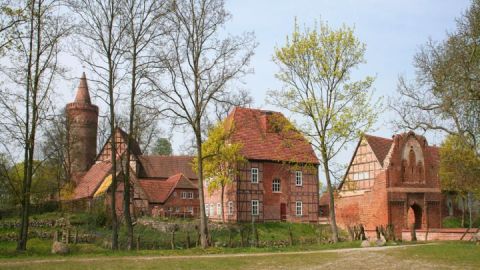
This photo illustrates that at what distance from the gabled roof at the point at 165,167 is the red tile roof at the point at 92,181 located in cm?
613

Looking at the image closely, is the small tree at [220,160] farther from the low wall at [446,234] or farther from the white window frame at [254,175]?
the low wall at [446,234]

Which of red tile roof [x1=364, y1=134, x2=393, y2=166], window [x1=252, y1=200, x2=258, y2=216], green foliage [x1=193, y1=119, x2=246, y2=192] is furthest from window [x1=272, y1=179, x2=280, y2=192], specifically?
red tile roof [x1=364, y1=134, x2=393, y2=166]

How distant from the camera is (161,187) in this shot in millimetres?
57625

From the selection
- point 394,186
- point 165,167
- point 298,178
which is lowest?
point 394,186

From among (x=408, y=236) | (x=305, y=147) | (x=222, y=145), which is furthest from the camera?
(x=305, y=147)

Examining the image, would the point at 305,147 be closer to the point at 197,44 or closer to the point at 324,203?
the point at 324,203

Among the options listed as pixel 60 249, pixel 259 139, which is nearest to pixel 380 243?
pixel 60 249

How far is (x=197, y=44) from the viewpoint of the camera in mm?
25391

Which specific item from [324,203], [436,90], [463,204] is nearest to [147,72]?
[436,90]

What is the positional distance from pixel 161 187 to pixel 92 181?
7.59 m

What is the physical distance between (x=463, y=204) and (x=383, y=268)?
36.0 m

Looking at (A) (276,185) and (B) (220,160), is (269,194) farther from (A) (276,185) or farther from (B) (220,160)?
(B) (220,160)

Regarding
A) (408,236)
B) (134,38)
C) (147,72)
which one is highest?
(134,38)

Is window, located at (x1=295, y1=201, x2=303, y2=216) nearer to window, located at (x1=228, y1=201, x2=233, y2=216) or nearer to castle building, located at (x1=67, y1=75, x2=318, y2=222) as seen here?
castle building, located at (x1=67, y1=75, x2=318, y2=222)
